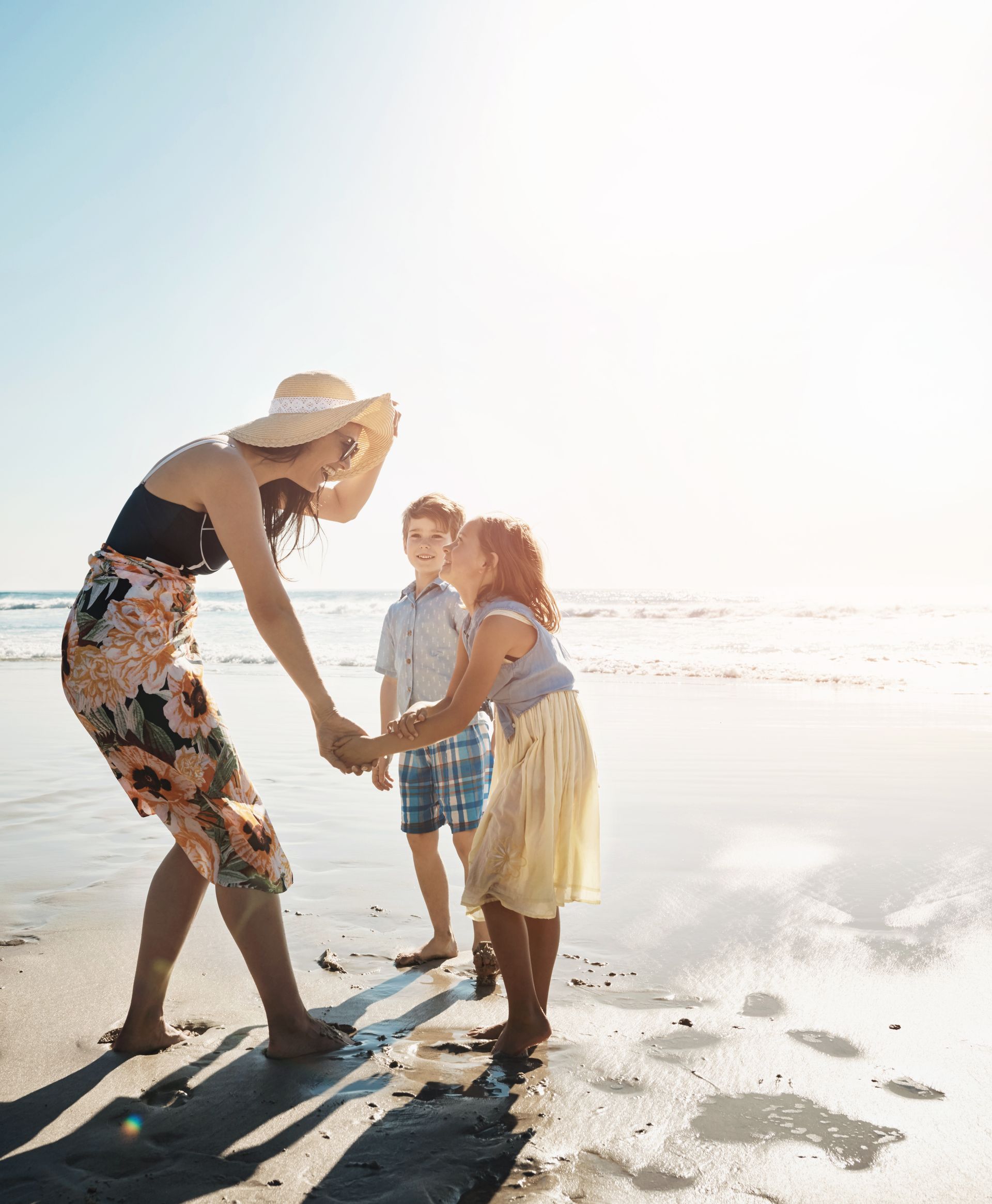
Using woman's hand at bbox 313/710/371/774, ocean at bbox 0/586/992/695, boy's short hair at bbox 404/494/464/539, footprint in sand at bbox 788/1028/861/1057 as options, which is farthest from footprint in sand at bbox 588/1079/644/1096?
ocean at bbox 0/586/992/695

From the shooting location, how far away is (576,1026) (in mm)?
2793

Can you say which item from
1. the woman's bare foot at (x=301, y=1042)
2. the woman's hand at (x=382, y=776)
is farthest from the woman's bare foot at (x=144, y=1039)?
the woman's hand at (x=382, y=776)

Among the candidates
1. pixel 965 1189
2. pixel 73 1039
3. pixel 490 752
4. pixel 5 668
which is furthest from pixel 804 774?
pixel 5 668

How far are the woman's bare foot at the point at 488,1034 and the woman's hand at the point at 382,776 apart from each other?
1069 mm

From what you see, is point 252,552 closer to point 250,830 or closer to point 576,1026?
point 250,830

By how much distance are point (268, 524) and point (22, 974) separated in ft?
5.83

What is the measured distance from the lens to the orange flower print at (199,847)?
2404 millimetres

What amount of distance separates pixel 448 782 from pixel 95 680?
1.62 meters

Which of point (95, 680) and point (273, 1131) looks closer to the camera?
point (273, 1131)

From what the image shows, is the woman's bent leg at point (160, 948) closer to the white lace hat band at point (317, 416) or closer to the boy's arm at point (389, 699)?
the white lace hat band at point (317, 416)

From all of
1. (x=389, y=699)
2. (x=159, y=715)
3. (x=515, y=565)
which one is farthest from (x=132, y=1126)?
(x=389, y=699)

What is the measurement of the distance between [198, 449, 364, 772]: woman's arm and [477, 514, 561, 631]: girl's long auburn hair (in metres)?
0.70

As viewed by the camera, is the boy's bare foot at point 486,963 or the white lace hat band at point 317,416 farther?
the boy's bare foot at point 486,963

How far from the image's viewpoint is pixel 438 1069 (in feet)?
8.19
